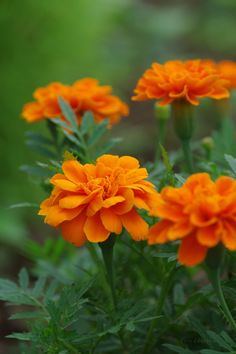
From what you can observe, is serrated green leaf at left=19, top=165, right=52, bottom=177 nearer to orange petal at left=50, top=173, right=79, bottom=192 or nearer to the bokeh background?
orange petal at left=50, top=173, right=79, bottom=192

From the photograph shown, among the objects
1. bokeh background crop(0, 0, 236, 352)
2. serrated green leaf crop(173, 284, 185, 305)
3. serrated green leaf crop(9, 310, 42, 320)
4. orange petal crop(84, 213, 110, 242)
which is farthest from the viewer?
bokeh background crop(0, 0, 236, 352)

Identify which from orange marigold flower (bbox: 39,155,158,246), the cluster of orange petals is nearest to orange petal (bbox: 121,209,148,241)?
orange marigold flower (bbox: 39,155,158,246)

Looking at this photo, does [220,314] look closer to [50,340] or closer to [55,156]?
[50,340]

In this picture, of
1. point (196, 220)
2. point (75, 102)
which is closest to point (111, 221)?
point (196, 220)

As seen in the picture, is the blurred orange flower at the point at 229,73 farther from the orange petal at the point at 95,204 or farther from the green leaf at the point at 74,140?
the orange petal at the point at 95,204

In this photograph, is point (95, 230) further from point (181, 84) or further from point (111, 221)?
point (181, 84)

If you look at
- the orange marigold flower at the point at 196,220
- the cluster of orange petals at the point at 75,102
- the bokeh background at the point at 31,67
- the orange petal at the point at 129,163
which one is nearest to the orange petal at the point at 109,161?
the orange petal at the point at 129,163
